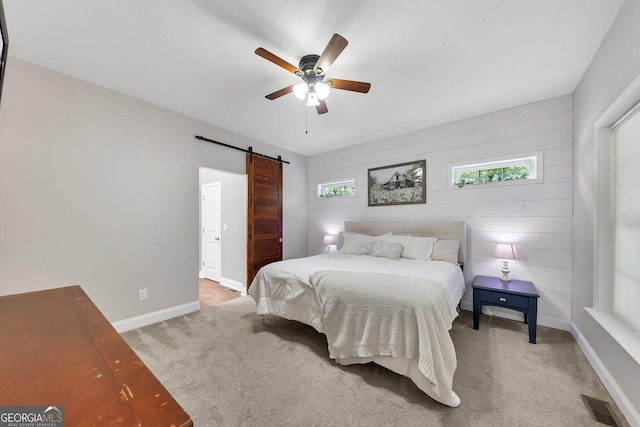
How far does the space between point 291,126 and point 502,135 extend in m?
2.91

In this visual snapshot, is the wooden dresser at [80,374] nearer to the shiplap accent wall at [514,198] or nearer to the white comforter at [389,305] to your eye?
the white comforter at [389,305]

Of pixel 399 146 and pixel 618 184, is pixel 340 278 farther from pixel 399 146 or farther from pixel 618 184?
pixel 399 146

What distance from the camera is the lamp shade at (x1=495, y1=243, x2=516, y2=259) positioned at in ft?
9.37

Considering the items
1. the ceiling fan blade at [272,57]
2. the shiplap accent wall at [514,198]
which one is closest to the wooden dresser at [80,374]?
the ceiling fan blade at [272,57]

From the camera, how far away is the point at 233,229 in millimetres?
4586

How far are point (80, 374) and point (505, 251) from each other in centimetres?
360

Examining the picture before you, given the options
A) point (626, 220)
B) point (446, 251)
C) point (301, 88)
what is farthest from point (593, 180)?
point (301, 88)

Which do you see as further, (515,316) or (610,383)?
(515,316)

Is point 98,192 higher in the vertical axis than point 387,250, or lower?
higher

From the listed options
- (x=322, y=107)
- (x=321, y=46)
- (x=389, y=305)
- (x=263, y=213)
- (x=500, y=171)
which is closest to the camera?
(x=389, y=305)

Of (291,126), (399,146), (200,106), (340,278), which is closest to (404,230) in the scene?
(399,146)

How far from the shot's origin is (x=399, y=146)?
414cm

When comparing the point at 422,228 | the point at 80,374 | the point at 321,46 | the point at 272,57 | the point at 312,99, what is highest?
the point at 321,46

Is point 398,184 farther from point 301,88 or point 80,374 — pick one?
point 80,374
